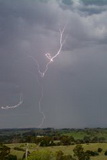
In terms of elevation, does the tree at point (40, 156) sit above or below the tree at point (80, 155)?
below

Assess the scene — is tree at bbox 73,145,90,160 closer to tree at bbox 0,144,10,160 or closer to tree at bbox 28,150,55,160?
tree at bbox 28,150,55,160

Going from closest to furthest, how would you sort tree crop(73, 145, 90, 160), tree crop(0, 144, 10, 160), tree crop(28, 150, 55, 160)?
tree crop(28, 150, 55, 160), tree crop(73, 145, 90, 160), tree crop(0, 144, 10, 160)

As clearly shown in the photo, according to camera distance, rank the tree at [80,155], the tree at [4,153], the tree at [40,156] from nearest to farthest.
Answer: the tree at [40,156] → the tree at [80,155] → the tree at [4,153]

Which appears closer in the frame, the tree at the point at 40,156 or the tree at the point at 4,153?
the tree at the point at 40,156

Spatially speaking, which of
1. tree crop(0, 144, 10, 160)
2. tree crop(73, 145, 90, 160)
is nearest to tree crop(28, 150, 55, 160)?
tree crop(73, 145, 90, 160)

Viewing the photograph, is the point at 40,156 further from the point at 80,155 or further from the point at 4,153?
the point at 4,153

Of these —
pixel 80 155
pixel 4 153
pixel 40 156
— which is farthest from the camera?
pixel 4 153

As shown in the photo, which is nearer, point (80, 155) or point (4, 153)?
point (80, 155)

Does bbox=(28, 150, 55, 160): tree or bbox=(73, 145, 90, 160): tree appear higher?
bbox=(73, 145, 90, 160): tree

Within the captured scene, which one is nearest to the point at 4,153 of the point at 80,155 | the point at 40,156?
the point at 80,155

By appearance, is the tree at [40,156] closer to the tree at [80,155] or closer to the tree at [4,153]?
the tree at [80,155]

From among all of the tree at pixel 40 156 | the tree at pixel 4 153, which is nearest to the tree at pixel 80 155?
the tree at pixel 40 156

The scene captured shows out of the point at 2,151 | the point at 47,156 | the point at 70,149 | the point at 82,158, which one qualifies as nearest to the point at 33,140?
the point at 70,149

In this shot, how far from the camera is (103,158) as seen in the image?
278 feet
